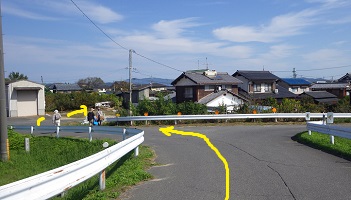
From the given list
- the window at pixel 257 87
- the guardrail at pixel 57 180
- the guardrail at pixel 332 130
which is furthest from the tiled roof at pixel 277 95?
the guardrail at pixel 57 180

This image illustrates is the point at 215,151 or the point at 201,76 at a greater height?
the point at 201,76

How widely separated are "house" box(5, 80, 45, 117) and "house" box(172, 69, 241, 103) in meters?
17.0

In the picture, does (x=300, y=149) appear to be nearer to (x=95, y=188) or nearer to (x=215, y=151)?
(x=215, y=151)

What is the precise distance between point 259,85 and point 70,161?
148 ft

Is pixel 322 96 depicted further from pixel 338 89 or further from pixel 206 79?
pixel 206 79

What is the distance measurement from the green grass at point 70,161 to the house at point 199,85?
92.1 ft

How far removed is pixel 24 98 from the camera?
4497 centimetres

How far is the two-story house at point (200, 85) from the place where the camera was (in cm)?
4825

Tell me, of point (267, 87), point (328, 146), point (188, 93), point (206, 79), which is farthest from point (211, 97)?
point (328, 146)

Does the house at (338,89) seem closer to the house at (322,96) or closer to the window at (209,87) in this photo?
the house at (322,96)

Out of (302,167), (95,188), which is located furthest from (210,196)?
(302,167)

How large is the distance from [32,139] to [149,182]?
14.6m

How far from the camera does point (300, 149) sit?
1408 cm

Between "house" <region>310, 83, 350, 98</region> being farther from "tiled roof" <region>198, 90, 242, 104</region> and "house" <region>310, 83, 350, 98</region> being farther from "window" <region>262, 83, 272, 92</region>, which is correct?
"tiled roof" <region>198, 90, 242, 104</region>
